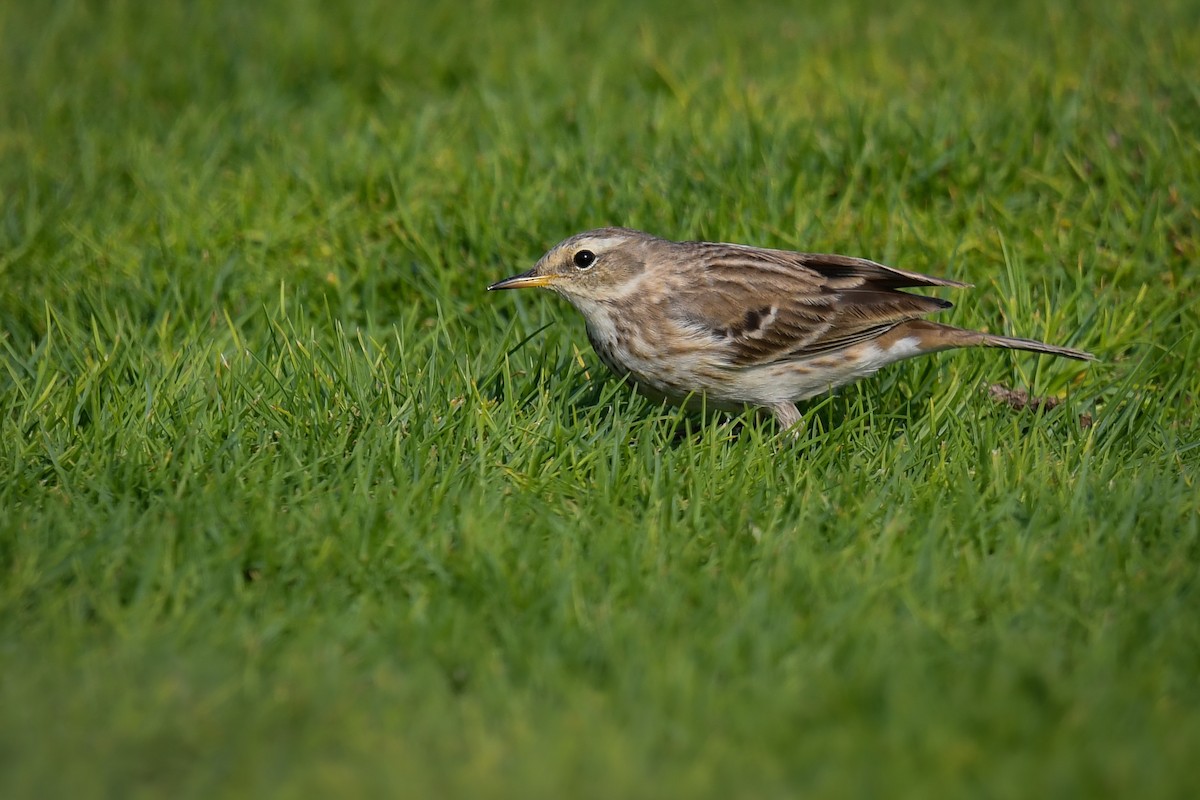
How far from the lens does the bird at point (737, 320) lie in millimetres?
6133

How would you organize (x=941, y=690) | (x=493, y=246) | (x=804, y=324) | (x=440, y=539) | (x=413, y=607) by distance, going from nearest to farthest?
(x=941, y=690)
(x=413, y=607)
(x=440, y=539)
(x=804, y=324)
(x=493, y=246)

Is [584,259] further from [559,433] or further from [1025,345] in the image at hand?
[1025,345]

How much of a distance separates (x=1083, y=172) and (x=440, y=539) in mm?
4951

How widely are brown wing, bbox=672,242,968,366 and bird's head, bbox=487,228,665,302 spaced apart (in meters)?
0.28

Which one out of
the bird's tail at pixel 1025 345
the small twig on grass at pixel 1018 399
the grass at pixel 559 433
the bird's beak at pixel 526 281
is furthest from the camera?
the small twig on grass at pixel 1018 399

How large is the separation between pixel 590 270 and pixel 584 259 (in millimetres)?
62

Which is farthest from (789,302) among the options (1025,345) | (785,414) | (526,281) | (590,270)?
(526,281)

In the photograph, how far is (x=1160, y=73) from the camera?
8531 mm

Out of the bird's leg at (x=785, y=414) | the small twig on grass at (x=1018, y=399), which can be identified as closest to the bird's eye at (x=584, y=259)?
the bird's leg at (x=785, y=414)

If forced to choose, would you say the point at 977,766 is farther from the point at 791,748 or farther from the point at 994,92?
the point at 994,92

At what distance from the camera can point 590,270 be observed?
6.30 metres

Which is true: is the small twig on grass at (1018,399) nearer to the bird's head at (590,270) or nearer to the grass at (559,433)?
the grass at (559,433)

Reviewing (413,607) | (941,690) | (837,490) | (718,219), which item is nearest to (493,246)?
(718,219)

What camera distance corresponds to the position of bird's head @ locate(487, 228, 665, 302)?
630 centimetres
